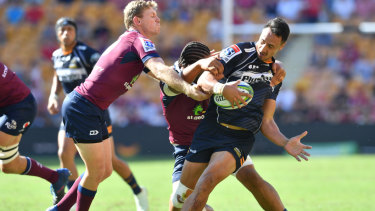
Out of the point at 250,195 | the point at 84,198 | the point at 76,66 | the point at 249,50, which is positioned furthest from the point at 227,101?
the point at 250,195

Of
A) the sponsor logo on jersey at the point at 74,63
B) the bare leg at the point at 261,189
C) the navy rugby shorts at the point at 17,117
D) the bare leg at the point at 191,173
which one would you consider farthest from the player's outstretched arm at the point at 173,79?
the sponsor logo on jersey at the point at 74,63

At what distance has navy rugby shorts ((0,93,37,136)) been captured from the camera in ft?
24.2

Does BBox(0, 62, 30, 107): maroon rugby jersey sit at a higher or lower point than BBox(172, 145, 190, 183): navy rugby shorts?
higher

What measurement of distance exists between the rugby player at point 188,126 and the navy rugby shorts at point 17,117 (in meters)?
1.96

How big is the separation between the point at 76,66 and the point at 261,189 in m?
3.96

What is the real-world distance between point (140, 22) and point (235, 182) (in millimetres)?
7037

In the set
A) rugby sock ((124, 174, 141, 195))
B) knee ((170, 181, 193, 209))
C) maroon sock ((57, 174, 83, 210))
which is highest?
knee ((170, 181, 193, 209))

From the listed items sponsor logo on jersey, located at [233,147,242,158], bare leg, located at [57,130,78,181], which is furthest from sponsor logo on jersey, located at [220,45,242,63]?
bare leg, located at [57,130,78,181]

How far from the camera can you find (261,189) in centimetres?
648

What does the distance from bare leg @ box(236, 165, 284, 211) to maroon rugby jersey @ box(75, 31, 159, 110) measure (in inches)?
64.1

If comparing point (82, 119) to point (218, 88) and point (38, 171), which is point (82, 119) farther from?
point (38, 171)

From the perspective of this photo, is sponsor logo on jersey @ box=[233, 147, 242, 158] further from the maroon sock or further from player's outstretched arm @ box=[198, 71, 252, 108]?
the maroon sock

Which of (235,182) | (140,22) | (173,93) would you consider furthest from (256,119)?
(235,182)

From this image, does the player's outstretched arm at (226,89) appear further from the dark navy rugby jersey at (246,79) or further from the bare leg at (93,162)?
the bare leg at (93,162)
